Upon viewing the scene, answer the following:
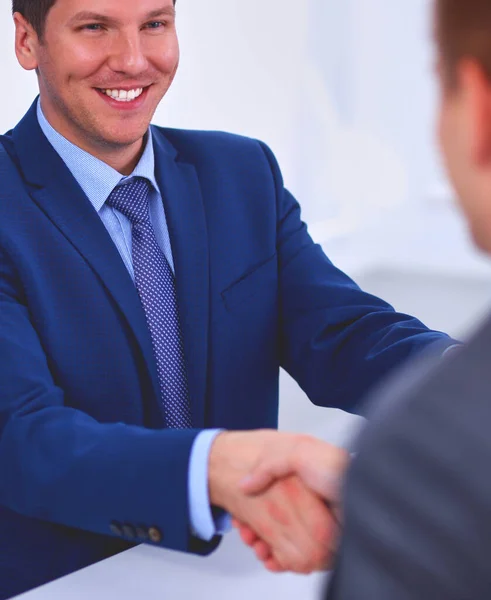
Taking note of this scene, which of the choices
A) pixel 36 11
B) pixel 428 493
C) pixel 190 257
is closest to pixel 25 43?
pixel 36 11

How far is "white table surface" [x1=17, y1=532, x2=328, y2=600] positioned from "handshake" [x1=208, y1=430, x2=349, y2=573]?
3cm

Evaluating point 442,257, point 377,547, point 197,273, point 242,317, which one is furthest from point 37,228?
point 442,257

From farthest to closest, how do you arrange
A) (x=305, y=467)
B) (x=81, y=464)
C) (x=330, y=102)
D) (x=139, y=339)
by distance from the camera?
(x=330, y=102) → (x=139, y=339) → (x=81, y=464) → (x=305, y=467)

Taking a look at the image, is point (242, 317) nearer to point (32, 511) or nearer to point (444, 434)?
point (32, 511)

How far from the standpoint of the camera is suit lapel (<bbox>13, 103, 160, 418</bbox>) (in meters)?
1.66

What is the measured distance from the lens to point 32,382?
142cm

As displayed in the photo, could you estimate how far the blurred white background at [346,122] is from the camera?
3006 millimetres

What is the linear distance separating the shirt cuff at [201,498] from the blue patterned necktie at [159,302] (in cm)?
51

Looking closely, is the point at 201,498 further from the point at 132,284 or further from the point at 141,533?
the point at 132,284

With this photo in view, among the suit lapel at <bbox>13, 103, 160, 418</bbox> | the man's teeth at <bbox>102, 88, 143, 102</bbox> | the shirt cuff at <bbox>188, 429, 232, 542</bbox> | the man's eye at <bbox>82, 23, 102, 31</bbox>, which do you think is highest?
the man's eye at <bbox>82, 23, 102, 31</bbox>

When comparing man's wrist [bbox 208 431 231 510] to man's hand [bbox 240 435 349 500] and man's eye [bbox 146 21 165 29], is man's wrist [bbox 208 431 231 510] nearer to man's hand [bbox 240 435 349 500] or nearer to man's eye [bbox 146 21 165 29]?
man's hand [bbox 240 435 349 500]

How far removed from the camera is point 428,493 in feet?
1.71

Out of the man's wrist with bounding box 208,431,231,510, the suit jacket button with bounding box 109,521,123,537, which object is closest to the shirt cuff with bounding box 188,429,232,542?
the man's wrist with bounding box 208,431,231,510

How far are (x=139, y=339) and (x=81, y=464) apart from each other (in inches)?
16.7
